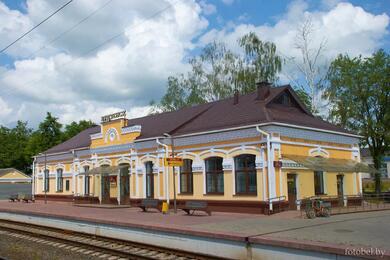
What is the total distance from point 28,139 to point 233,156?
196ft

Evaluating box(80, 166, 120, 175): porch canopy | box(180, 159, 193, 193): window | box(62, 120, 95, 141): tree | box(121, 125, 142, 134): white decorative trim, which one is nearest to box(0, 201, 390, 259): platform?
box(180, 159, 193, 193): window

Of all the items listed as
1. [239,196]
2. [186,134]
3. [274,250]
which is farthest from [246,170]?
[274,250]

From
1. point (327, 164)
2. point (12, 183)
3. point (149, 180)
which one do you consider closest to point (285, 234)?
point (327, 164)

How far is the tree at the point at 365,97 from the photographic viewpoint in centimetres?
3319

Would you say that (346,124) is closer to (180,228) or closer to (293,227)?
(293,227)

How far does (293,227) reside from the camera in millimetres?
14000

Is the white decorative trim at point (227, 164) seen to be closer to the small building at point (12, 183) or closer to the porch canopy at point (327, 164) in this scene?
the porch canopy at point (327, 164)

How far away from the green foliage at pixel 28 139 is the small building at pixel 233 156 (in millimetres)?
20912

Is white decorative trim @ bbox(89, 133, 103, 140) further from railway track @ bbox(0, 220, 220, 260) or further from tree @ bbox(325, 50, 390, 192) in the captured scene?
tree @ bbox(325, 50, 390, 192)

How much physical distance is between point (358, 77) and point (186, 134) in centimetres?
1703

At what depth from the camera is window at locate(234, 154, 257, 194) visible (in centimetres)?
2061

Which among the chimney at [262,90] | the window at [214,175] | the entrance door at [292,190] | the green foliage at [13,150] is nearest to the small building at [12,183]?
the green foliage at [13,150]

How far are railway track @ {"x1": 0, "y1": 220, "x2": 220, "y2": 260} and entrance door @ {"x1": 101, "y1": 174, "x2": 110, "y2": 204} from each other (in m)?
10.9

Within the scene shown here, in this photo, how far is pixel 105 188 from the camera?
29406 mm
